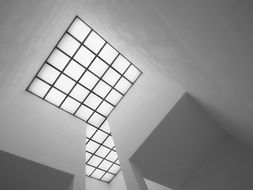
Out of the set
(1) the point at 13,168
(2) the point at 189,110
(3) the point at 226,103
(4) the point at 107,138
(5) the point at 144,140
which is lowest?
(1) the point at 13,168

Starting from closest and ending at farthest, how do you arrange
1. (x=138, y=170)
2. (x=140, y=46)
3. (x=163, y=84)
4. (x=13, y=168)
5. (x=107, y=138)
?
(x=140, y=46) → (x=13, y=168) → (x=138, y=170) → (x=163, y=84) → (x=107, y=138)

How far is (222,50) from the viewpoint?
9547 mm

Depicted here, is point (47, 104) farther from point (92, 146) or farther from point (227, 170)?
point (227, 170)

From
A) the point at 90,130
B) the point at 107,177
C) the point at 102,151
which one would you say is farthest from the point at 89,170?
the point at 90,130

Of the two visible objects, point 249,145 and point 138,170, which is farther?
point 249,145

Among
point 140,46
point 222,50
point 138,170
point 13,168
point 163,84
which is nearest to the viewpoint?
point 222,50

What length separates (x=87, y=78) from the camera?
73.5 ft

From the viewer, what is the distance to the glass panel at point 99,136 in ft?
83.3

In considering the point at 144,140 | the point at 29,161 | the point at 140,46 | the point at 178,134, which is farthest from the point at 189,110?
the point at 29,161

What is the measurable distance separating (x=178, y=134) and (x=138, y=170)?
4.07 metres

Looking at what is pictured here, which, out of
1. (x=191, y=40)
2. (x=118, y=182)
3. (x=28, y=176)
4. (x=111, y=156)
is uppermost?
(x=191, y=40)

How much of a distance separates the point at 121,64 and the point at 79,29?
4.91m

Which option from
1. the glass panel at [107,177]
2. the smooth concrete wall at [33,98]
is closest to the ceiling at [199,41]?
the smooth concrete wall at [33,98]

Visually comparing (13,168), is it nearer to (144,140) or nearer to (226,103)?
(144,140)
